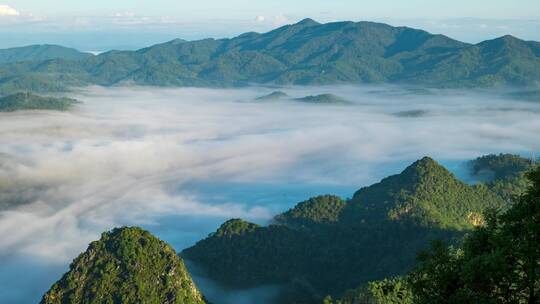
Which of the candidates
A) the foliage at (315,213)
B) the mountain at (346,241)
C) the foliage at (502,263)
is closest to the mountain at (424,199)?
the mountain at (346,241)

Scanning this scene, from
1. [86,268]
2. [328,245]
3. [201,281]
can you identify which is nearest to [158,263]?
[86,268]

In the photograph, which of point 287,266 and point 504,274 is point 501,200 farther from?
point 504,274

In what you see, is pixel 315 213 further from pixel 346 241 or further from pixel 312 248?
pixel 312 248

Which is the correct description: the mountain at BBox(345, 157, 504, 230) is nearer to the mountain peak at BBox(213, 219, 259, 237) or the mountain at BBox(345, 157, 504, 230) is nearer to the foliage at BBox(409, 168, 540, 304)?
the mountain peak at BBox(213, 219, 259, 237)

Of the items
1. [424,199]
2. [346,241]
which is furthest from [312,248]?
[424,199]

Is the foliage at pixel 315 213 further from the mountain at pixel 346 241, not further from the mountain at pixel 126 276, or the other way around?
the mountain at pixel 126 276

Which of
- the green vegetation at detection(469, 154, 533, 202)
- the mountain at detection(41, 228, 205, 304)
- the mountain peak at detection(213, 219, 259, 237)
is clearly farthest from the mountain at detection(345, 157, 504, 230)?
the mountain at detection(41, 228, 205, 304)
